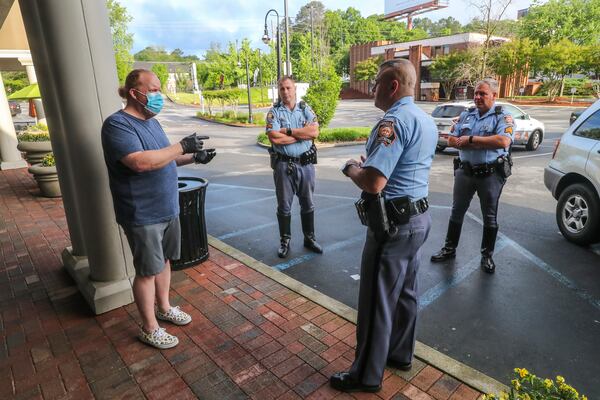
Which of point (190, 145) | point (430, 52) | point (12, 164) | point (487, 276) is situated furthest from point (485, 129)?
point (430, 52)

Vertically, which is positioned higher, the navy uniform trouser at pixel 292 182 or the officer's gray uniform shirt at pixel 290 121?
the officer's gray uniform shirt at pixel 290 121

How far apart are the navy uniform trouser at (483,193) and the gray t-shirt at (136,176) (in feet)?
10.0

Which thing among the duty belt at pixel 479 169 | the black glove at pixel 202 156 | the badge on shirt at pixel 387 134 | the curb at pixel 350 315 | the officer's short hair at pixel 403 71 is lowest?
the curb at pixel 350 315

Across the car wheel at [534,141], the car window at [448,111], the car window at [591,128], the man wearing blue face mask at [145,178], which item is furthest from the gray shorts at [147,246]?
the car wheel at [534,141]

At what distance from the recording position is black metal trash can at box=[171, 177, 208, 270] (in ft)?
13.4

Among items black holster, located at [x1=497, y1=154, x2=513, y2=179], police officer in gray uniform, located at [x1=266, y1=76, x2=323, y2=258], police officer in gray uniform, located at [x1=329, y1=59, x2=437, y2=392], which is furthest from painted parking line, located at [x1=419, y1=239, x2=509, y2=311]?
police officer in gray uniform, located at [x1=266, y1=76, x2=323, y2=258]

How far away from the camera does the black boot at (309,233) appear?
4.81m

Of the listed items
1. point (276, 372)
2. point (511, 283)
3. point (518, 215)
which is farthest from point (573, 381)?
point (518, 215)

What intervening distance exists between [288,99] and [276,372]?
2976mm

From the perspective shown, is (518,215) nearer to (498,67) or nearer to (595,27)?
(498,67)

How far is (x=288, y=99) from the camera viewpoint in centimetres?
447

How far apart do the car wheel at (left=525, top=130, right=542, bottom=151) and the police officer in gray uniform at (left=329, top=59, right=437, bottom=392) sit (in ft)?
38.8

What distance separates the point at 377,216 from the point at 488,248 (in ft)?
8.71

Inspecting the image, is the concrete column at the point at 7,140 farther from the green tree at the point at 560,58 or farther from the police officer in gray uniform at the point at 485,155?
the green tree at the point at 560,58
